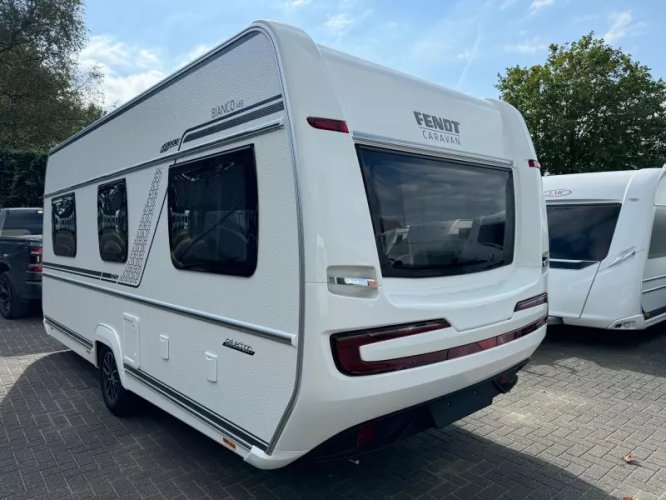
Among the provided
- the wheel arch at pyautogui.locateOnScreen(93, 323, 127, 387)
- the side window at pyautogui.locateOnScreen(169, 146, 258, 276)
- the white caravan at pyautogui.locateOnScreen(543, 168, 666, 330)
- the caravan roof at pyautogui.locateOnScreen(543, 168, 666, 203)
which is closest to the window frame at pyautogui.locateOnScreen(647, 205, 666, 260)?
the white caravan at pyautogui.locateOnScreen(543, 168, 666, 330)

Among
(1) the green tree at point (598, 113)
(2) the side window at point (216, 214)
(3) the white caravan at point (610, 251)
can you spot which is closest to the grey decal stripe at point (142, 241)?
(2) the side window at point (216, 214)

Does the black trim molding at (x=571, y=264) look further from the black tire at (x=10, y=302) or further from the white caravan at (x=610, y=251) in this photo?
the black tire at (x=10, y=302)

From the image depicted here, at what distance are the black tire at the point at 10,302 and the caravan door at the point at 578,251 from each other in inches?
322

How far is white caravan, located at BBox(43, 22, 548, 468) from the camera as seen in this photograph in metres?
2.24

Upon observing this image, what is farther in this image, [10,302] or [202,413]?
[10,302]

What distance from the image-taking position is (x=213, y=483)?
10.5 feet

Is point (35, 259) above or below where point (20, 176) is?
below

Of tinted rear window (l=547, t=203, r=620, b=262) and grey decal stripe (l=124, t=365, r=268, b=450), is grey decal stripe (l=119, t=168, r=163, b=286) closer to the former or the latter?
grey decal stripe (l=124, t=365, r=268, b=450)

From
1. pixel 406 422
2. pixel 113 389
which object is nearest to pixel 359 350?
pixel 406 422

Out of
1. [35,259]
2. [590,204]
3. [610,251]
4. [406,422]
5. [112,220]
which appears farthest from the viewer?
[35,259]

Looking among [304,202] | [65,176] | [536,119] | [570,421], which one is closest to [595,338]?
[570,421]

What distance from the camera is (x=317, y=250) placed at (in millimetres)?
2174

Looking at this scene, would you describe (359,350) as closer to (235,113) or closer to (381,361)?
(381,361)

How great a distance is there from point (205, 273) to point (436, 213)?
1396 millimetres
